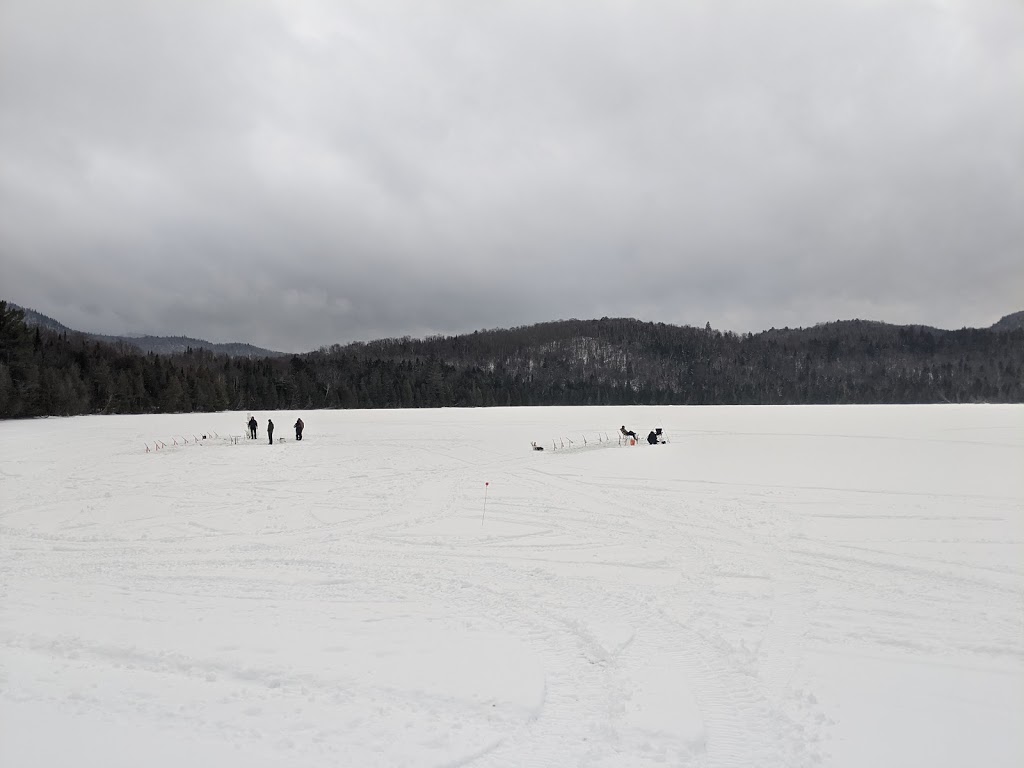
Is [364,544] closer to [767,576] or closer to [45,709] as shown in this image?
[45,709]

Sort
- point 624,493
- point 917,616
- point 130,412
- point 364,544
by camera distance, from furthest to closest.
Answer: point 130,412
point 624,493
point 364,544
point 917,616

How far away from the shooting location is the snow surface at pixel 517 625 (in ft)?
17.3

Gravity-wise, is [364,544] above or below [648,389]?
below

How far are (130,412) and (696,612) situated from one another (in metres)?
90.6

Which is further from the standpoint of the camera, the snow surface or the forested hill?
the forested hill

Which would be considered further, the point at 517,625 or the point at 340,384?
the point at 340,384

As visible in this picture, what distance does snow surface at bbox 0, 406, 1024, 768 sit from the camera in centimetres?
527

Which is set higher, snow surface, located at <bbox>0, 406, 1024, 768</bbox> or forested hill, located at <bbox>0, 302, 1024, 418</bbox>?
forested hill, located at <bbox>0, 302, 1024, 418</bbox>

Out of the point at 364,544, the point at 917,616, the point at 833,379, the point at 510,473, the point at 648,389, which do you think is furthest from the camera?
the point at 833,379

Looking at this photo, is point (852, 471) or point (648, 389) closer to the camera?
point (852, 471)

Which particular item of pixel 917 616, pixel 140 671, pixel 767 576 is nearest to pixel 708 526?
pixel 767 576

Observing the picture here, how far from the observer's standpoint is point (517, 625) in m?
8.02

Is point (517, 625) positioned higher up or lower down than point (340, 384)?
lower down

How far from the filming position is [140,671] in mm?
6367
